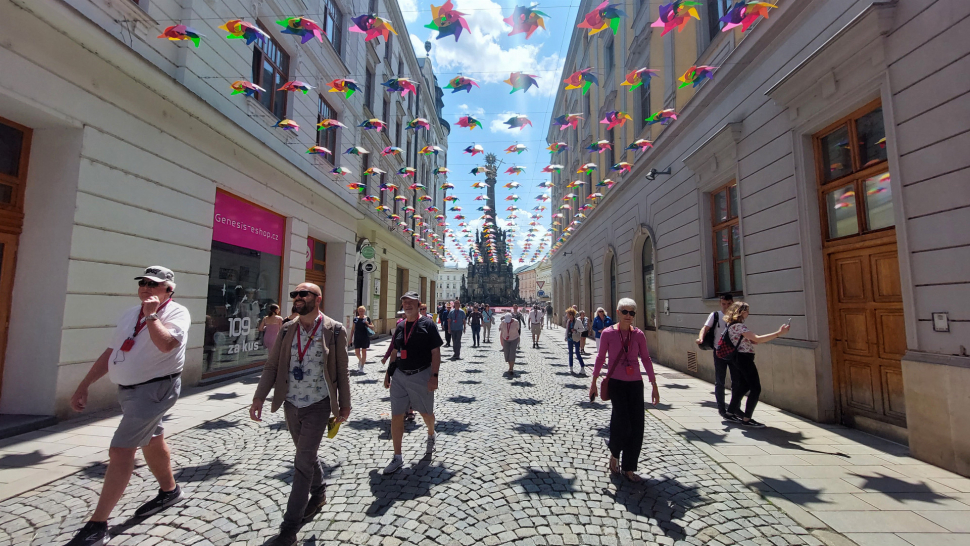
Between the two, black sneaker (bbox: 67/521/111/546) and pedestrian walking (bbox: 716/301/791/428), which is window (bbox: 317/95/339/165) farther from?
pedestrian walking (bbox: 716/301/791/428)

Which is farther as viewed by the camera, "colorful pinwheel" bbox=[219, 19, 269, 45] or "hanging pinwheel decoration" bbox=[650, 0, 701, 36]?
"colorful pinwheel" bbox=[219, 19, 269, 45]

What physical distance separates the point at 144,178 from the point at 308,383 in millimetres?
6005

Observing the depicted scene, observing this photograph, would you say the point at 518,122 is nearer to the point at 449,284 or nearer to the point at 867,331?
the point at 867,331

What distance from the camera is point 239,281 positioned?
9.30 meters

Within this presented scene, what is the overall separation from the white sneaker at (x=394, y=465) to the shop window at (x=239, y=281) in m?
5.10

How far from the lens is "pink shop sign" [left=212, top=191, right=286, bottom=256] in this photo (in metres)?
8.67

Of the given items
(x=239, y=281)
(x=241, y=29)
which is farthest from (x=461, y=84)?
(x=239, y=281)

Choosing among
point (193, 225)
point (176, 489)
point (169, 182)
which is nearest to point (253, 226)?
point (193, 225)

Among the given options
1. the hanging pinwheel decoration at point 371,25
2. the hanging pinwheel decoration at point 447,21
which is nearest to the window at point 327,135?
the hanging pinwheel decoration at point 371,25

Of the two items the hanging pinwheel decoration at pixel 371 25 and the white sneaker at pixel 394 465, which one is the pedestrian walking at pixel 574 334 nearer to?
the white sneaker at pixel 394 465

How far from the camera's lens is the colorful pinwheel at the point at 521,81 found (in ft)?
26.9

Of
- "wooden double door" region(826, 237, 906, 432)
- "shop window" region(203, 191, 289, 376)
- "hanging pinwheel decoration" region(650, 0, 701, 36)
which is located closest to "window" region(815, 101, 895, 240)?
"wooden double door" region(826, 237, 906, 432)

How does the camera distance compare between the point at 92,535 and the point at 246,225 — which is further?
the point at 246,225

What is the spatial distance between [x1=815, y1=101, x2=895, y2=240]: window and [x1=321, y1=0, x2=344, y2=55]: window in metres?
13.3
